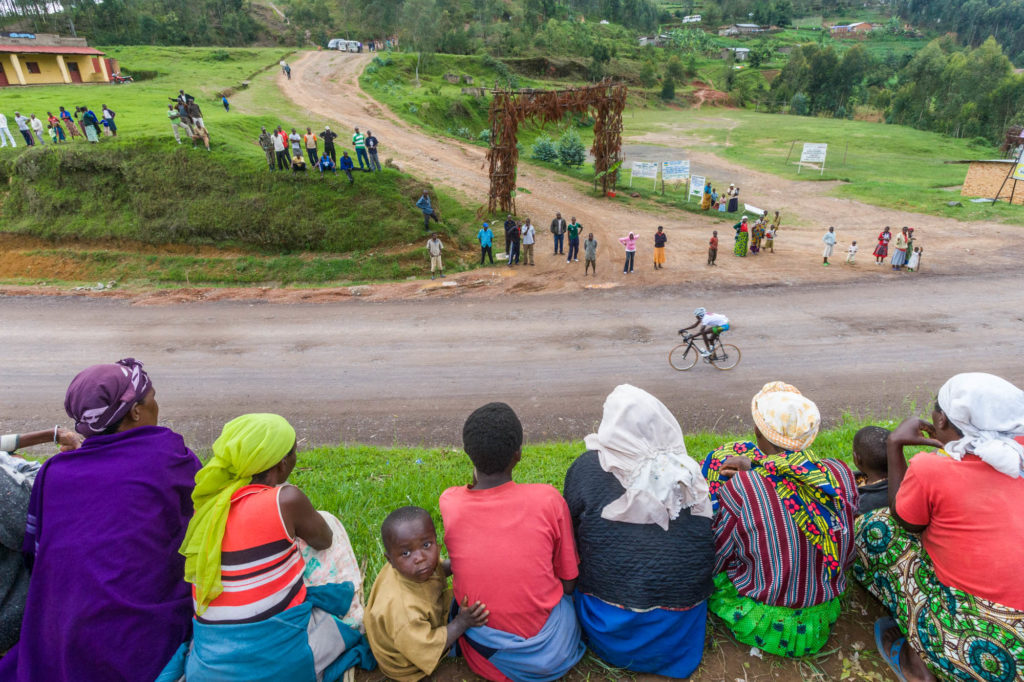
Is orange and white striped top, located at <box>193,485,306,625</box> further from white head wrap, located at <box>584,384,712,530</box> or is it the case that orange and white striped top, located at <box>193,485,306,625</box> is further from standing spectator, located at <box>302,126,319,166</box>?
standing spectator, located at <box>302,126,319,166</box>

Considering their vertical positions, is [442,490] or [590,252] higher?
[442,490]

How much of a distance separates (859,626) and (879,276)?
15549mm

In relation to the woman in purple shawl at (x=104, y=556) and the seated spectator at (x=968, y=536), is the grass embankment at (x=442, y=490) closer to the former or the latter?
the seated spectator at (x=968, y=536)

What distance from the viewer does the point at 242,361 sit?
11117 millimetres

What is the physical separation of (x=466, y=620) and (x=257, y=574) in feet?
3.59

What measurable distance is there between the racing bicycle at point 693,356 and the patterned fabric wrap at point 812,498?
784 cm

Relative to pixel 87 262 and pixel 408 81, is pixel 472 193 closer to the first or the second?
pixel 87 262

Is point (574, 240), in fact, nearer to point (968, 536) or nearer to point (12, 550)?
point (968, 536)

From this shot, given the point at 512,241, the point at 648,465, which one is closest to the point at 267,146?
the point at 512,241

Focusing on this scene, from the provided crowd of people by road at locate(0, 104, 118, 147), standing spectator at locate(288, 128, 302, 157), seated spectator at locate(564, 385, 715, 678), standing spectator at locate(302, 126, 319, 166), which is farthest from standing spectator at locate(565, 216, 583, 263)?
crowd of people by road at locate(0, 104, 118, 147)

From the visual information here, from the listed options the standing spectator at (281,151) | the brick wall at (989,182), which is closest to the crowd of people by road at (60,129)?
the standing spectator at (281,151)

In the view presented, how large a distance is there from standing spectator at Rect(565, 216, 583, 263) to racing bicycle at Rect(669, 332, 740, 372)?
258 inches

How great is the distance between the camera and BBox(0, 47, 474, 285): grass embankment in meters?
16.0

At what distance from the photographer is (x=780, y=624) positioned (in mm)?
3045
